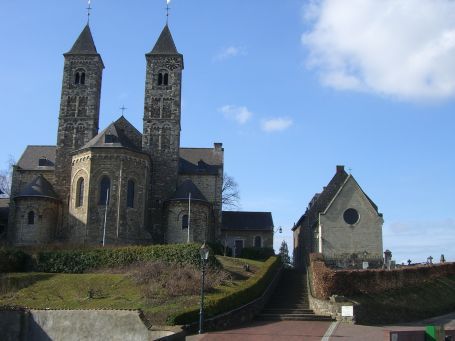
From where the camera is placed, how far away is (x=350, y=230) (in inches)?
1971

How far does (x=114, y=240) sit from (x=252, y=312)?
1908 cm

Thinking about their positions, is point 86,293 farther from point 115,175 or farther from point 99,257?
point 115,175

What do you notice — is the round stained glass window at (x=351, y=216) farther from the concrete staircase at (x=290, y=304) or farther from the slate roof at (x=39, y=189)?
the slate roof at (x=39, y=189)

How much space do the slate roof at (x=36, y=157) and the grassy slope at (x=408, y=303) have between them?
117 feet

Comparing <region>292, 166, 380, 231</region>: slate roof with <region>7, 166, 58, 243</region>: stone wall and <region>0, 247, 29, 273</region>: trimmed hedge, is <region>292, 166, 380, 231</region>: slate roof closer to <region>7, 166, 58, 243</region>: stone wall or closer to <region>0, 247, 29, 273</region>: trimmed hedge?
<region>7, 166, 58, 243</region>: stone wall

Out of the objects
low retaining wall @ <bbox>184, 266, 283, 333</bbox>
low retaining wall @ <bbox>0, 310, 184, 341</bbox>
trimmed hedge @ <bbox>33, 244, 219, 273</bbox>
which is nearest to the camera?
low retaining wall @ <bbox>0, 310, 184, 341</bbox>

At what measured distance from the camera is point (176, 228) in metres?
51.3

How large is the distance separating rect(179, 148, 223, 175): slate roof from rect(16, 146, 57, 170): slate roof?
13.0m

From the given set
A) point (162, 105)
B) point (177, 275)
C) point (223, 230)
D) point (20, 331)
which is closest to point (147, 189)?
point (162, 105)

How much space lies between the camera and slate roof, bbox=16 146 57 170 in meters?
57.8

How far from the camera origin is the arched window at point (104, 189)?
4869 centimetres

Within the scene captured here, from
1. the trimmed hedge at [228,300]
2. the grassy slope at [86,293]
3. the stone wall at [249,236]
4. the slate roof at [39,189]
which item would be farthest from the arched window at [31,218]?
the trimmed hedge at [228,300]

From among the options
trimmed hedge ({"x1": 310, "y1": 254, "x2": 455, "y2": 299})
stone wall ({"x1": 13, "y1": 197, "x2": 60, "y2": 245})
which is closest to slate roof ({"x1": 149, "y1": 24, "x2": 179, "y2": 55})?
stone wall ({"x1": 13, "y1": 197, "x2": 60, "y2": 245})

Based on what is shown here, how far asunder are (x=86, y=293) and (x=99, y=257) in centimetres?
681
